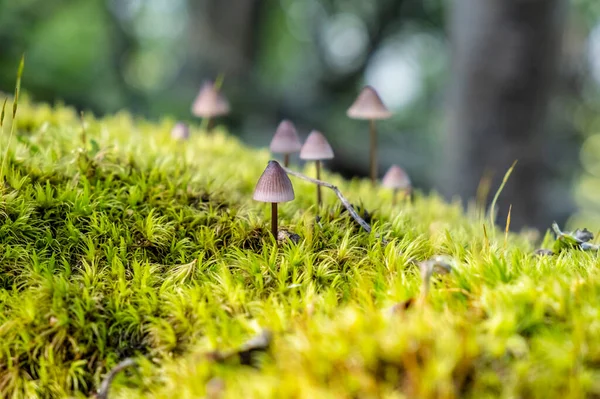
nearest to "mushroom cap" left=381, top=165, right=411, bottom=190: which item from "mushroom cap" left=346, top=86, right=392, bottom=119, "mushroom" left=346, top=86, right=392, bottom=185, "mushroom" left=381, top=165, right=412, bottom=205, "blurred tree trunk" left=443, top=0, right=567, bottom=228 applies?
"mushroom" left=381, top=165, right=412, bottom=205

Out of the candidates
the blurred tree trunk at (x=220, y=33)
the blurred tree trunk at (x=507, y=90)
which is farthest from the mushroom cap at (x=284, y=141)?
the blurred tree trunk at (x=220, y=33)

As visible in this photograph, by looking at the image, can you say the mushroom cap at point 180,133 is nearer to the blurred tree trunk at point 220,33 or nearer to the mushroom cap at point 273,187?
the mushroom cap at point 273,187

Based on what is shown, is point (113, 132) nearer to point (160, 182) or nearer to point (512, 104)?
point (160, 182)

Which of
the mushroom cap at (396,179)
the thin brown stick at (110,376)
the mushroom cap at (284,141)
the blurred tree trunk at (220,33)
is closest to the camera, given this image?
the thin brown stick at (110,376)

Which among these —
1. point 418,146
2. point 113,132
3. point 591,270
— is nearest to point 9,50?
point 113,132

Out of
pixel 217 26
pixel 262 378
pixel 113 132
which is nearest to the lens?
pixel 262 378

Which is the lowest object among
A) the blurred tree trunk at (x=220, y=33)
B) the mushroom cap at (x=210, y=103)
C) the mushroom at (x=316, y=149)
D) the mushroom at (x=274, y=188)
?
the mushroom at (x=274, y=188)
